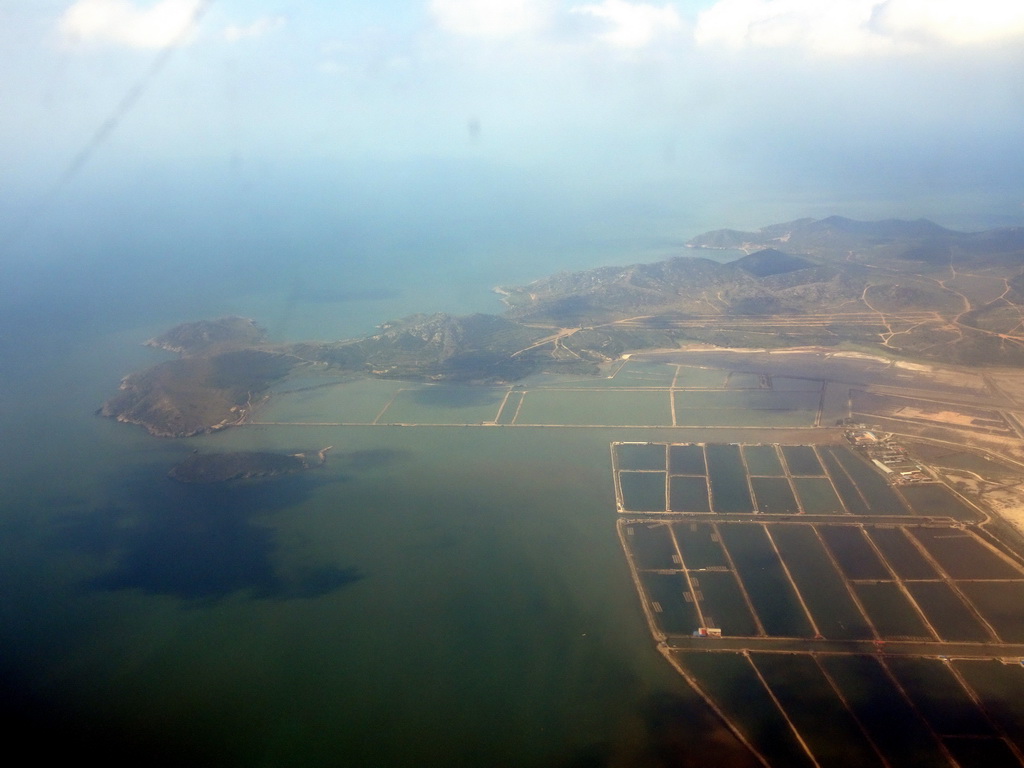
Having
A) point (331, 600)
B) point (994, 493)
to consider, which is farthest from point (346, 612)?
point (994, 493)

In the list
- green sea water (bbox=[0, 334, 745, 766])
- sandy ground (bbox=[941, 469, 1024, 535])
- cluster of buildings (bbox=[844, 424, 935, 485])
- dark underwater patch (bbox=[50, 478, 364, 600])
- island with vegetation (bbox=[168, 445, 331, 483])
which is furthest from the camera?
island with vegetation (bbox=[168, 445, 331, 483])

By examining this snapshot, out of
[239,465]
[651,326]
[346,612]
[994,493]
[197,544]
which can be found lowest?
[994,493]

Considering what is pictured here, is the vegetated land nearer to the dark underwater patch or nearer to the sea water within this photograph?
the sea water

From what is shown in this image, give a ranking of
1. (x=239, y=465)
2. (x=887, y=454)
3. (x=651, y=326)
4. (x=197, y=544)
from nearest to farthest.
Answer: (x=197, y=544)
(x=887, y=454)
(x=239, y=465)
(x=651, y=326)

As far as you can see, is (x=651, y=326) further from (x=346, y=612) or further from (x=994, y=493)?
(x=346, y=612)

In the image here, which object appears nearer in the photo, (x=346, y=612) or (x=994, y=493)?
(x=346, y=612)

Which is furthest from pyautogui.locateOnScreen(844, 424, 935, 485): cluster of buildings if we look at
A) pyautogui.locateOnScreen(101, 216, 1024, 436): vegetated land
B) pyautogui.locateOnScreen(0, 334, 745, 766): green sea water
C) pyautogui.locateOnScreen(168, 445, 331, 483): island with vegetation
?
pyautogui.locateOnScreen(168, 445, 331, 483): island with vegetation

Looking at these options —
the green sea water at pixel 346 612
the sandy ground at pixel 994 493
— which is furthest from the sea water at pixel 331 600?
the sandy ground at pixel 994 493

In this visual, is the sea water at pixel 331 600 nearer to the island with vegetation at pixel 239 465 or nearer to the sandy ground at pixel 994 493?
the island with vegetation at pixel 239 465
